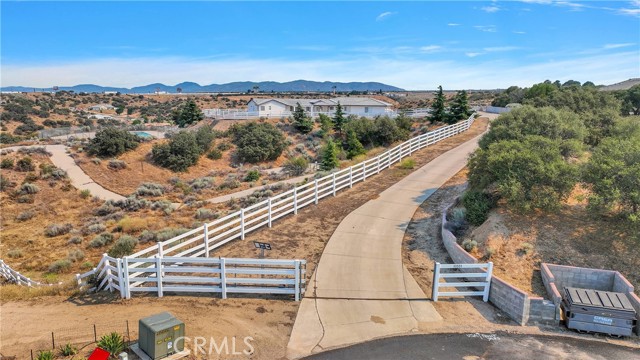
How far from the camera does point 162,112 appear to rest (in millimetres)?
86688

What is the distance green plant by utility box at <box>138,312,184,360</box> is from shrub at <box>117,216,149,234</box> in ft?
46.8

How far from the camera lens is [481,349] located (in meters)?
7.96

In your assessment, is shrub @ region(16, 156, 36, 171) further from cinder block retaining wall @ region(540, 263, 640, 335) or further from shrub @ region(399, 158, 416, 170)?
cinder block retaining wall @ region(540, 263, 640, 335)

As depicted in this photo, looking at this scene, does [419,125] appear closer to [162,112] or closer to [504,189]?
[504,189]

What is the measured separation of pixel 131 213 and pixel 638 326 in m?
23.8

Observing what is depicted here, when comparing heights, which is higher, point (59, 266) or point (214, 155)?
point (214, 155)

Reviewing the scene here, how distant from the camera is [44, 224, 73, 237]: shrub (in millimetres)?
20781

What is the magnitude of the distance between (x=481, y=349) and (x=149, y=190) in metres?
26.2

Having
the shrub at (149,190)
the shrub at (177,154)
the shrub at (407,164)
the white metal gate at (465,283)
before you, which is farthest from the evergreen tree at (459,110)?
the white metal gate at (465,283)

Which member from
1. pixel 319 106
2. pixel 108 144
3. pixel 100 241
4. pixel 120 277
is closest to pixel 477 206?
pixel 120 277

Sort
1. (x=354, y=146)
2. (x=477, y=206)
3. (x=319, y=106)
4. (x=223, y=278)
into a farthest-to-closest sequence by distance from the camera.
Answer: (x=319, y=106), (x=354, y=146), (x=477, y=206), (x=223, y=278)

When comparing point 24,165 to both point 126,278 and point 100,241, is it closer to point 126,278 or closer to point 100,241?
point 100,241

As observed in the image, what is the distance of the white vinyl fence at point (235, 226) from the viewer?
10.3 metres

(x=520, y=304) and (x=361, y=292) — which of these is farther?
(x=361, y=292)
